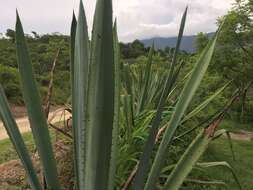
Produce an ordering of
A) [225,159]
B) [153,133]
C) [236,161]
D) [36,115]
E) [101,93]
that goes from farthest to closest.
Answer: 1. [236,161]
2. [225,159]
3. [36,115]
4. [153,133]
5. [101,93]

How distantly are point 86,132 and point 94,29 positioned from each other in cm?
25

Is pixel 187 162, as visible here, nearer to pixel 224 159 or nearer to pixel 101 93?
pixel 101 93

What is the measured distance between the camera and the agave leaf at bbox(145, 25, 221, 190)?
4.02 feet

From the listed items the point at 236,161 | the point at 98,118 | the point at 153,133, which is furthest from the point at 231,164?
the point at 98,118

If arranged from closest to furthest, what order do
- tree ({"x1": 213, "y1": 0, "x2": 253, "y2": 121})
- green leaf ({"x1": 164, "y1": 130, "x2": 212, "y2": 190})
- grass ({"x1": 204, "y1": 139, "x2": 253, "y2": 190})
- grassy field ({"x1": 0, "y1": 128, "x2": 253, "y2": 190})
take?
1. green leaf ({"x1": 164, "y1": 130, "x2": 212, "y2": 190})
2. grassy field ({"x1": 0, "y1": 128, "x2": 253, "y2": 190})
3. grass ({"x1": 204, "y1": 139, "x2": 253, "y2": 190})
4. tree ({"x1": 213, "y1": 0, "x2": 253, "y2": 121})

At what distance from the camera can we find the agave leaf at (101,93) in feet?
3.12

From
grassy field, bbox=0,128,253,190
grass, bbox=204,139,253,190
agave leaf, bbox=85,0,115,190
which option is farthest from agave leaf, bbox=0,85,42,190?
grass, bbox=204,139,253,190

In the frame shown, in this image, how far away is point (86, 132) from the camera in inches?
40.2

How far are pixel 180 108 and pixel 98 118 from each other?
405 millimetres

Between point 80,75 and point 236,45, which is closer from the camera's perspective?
point 80,75

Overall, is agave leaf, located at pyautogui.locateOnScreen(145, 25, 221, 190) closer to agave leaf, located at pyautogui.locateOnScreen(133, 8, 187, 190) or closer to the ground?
agave leaf, located at pyautogui.locateOnScreen(133, 8, 187, 190)

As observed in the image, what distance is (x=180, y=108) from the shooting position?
4.31ft

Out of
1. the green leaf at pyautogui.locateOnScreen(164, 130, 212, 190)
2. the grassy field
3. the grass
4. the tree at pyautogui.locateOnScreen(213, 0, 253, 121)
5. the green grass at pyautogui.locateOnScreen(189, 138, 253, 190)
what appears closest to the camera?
the green leaf at pyautogui.locateOnScreen(164, 130, 212, 190)

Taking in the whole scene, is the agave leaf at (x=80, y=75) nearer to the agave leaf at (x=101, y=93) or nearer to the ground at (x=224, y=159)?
the agave leaf at (x=101, y=93)
